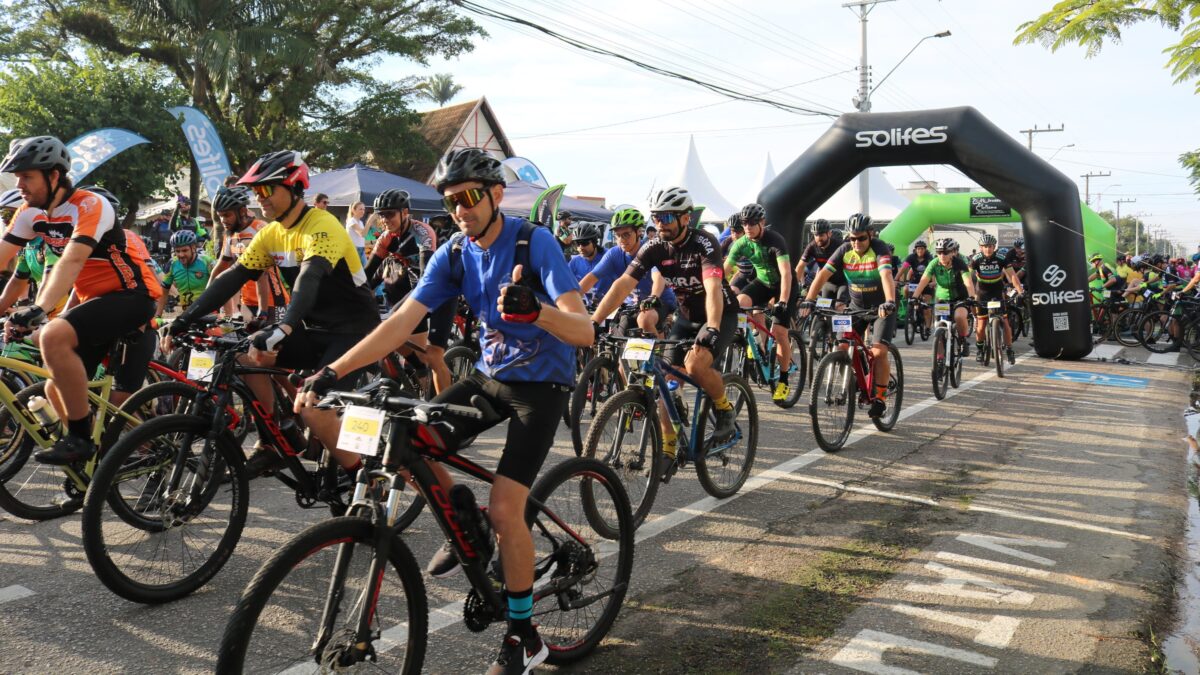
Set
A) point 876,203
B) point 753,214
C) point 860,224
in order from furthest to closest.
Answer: point 876,203, point 753,214, point 860,224

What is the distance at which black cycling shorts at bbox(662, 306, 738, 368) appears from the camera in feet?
20.3

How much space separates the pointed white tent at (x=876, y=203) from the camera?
38656mm

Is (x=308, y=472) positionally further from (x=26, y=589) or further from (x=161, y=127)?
(x=161, y=127)

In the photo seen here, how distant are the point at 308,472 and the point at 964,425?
7122mm

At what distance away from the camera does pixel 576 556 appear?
364 centimetres

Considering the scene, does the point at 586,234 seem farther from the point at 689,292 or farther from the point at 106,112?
the point at 106,112

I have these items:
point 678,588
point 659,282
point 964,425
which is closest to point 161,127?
point 659,282

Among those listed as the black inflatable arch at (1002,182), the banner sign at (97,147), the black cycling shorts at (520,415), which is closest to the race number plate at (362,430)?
the black cycling shorts at (520,415)

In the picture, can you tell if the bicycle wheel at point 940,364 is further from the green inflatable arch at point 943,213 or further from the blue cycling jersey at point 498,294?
the green inflatable arch at point 943,213

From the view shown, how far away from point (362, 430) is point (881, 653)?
2.43 metres

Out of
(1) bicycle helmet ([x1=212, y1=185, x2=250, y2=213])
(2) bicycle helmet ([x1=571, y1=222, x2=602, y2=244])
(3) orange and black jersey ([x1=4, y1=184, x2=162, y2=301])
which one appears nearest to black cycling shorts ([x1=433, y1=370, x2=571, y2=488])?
(3) orange and black jersey ([x1=4, y1=184, x2=162, y2=301])

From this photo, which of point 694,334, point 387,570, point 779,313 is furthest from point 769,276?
point 387,570

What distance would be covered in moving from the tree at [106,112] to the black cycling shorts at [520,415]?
23.2m

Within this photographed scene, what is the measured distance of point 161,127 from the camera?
82.7ft
